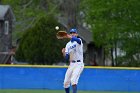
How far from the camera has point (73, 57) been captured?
1327 cm

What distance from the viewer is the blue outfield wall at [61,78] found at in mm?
19031

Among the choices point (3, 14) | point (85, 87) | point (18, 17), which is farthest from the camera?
point (3, 14)

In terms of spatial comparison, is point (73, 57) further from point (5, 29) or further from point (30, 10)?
point (5, 29)

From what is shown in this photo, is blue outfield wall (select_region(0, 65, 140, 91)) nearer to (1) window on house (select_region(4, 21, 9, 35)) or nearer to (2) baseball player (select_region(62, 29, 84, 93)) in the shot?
(2) baseball player (select_region(62, 29, 84, 93))

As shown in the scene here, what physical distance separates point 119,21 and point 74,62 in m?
19.8

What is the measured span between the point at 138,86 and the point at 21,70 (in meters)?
4.65

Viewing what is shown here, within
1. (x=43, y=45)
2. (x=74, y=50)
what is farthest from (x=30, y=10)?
(x=74, y=50)

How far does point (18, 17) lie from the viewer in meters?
42.8

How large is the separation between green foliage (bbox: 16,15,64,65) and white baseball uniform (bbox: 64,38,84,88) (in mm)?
21188

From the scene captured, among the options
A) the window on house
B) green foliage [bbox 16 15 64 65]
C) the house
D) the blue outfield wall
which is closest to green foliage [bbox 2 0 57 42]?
green foliage [bbox 16 15 64 65]

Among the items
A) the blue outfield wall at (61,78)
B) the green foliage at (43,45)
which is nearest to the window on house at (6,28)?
the green foliage at (43,45)

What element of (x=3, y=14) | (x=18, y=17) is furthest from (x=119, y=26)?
(x=3, y=14)

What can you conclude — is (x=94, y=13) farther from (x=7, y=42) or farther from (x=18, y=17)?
(x=7, y=42)

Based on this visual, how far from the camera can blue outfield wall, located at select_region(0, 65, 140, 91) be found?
1903cm
